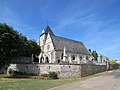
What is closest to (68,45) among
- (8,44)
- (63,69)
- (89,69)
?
(89,69)

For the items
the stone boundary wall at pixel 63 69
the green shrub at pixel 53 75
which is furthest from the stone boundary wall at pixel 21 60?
the green shrub at pixel 53 75

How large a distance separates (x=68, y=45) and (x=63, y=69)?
23.1 metres

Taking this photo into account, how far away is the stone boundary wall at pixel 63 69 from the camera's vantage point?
23.7 metres

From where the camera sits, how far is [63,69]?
77.9 ft

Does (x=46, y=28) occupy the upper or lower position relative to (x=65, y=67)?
upper

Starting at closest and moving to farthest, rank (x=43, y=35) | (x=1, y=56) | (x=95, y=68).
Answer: (x=1, y=56) → (x=95, y=68) → (x=43, y=35)

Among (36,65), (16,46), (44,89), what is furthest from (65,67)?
(44,89)

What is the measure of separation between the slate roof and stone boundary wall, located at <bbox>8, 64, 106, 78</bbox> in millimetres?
16299

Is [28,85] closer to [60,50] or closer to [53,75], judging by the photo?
[53,75]

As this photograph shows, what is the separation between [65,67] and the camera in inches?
944

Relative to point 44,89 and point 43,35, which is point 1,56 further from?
point 43,35

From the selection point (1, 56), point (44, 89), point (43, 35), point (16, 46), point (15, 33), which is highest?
point (43, 35)

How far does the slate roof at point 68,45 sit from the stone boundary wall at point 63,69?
16.3m

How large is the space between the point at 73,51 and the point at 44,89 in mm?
34107
